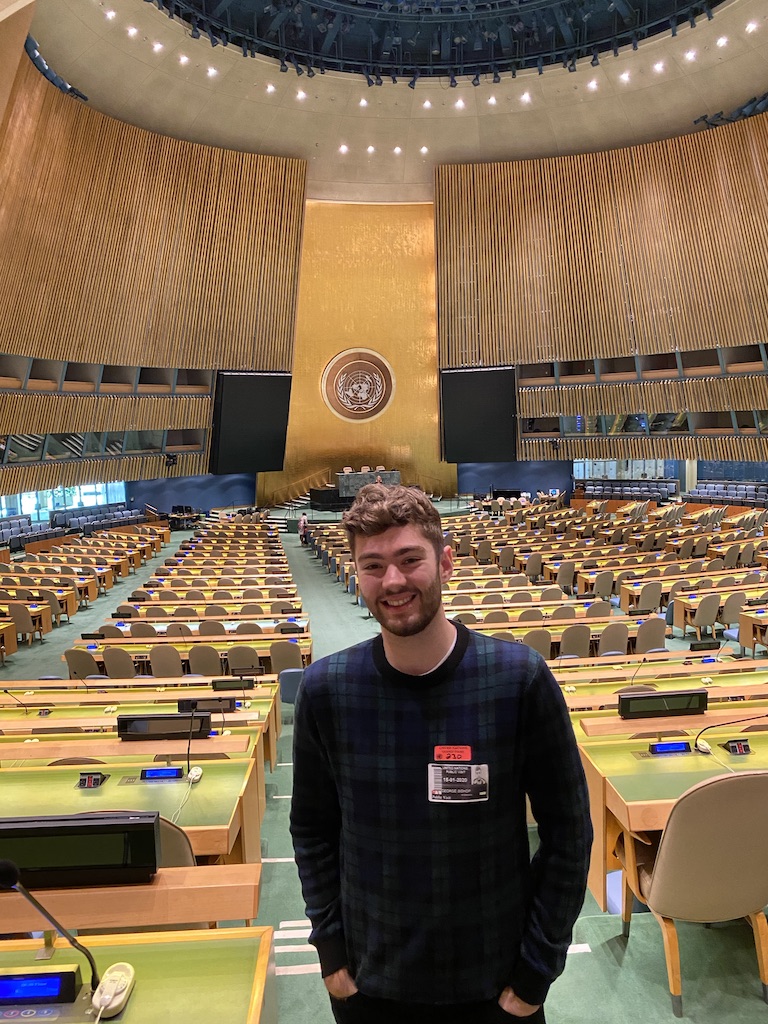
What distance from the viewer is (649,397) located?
23.1m

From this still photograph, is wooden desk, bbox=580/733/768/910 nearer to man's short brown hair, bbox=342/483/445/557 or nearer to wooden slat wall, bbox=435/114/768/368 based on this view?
man's short brown hair, bbox=342/483/445/557

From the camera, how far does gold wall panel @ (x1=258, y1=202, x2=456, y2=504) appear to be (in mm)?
29109

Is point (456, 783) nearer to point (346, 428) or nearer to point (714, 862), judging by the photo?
point (714, 862)

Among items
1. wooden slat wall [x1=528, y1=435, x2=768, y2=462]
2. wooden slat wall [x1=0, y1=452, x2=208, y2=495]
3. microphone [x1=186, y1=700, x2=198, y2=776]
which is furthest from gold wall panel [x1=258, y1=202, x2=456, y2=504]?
microphone [x1=186, y1=700, x2=198, y2=776]

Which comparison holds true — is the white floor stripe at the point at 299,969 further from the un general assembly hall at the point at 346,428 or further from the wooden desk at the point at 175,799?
the wooden desk at the point at 175,799

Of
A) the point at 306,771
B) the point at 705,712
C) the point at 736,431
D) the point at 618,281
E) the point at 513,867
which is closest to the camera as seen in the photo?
the point at 513,867

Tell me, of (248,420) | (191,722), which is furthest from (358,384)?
(191,722)

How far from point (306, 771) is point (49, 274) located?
1872 centimetres

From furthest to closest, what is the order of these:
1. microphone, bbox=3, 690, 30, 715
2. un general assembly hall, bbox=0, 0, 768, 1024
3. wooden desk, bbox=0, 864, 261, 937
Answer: microphone, bbox=3, 690, 30, 715 < un general assembly hall, bbox=0, 0, 768, 1024 < wooden desk, bbox=0, 864, 261, 937

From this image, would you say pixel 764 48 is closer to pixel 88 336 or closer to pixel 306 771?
pixel 88 336

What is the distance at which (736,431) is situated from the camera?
2148 cm

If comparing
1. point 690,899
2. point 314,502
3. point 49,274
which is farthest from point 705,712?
point 314,502

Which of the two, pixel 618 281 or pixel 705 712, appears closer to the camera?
pixel 705 712

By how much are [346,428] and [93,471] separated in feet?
40.8
